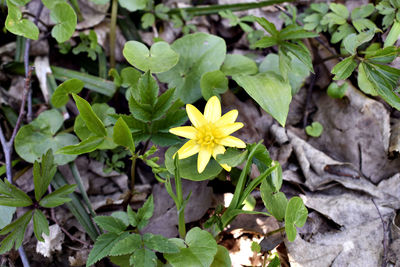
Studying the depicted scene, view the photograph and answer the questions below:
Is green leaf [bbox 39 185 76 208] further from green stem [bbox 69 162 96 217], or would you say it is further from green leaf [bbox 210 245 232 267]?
green leaf [bbox 210 245 232 267]

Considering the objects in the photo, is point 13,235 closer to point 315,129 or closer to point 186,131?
point 186,131

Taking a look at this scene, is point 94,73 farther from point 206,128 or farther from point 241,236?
point 241,236

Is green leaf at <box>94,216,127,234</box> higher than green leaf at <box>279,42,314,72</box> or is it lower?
lower

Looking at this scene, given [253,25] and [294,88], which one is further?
[253,25]

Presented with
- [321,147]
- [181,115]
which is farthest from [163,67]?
[321,147]

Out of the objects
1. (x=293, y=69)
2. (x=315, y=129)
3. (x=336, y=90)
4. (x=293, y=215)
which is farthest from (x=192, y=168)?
(x=336, y=90)

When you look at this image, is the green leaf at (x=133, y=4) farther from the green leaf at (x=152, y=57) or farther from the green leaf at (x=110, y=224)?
the green leaf at (x=110, y=224)

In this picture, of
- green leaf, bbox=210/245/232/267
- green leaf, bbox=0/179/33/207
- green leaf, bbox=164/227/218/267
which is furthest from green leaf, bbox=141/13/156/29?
green leaf, bbox=210/245/232/267
